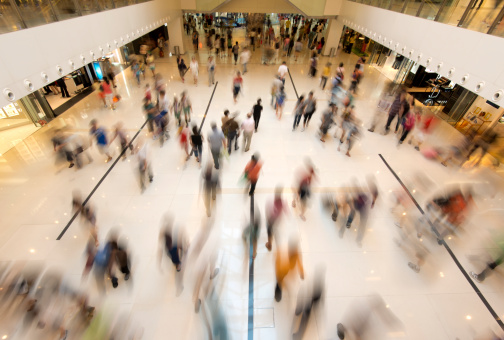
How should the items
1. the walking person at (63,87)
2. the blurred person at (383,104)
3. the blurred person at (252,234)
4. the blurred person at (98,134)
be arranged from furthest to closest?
the walking person at (63,87)
the blurred person at (383,104)
the blurred person at (98,134)
the blurred person at (252,234)

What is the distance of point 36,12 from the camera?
5535 millimetres

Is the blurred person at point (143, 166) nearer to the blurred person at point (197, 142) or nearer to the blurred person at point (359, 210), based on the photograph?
the blurred person at point (197, 142)

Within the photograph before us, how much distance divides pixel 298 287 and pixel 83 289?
12.2 feet

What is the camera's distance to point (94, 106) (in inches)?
398

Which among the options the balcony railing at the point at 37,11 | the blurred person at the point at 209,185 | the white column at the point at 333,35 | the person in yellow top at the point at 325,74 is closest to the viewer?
the balcony railing at the point at 37,11

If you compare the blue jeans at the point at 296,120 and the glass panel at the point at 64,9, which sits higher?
the glass panel at the point at 64,9

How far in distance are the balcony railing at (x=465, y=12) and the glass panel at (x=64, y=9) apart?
1008 cm

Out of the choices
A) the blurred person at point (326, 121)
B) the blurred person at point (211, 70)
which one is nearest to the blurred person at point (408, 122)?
the blurred person at point (326, 121)

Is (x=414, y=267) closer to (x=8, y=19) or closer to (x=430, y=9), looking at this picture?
(x=430, y=9)

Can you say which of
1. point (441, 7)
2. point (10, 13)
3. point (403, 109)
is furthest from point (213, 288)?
point (441, 7)

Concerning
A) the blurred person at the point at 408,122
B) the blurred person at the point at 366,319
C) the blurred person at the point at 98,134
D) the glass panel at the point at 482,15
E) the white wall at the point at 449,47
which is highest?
the glass panel at the point at 482,15

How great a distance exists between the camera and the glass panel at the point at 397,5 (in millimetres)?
8898

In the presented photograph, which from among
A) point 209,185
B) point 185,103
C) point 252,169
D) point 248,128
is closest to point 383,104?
point 248,128

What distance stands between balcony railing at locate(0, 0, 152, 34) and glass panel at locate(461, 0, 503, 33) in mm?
10050
